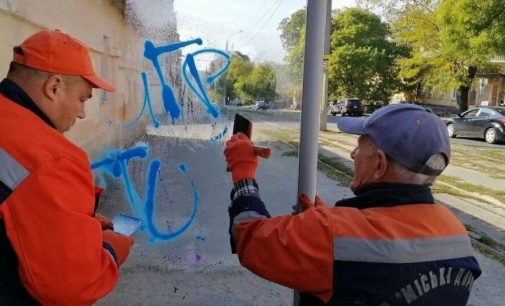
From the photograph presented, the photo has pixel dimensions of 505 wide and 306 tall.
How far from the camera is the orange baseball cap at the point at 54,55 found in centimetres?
156

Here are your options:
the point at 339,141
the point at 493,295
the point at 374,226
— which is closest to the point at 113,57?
the point at 374,226

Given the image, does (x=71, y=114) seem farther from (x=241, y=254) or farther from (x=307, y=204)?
(x=307, y=204)

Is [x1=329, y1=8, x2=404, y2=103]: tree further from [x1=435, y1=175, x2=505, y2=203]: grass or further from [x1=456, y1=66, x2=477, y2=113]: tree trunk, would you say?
[x1=435, y1=175, x2=505, y2=203]: grass

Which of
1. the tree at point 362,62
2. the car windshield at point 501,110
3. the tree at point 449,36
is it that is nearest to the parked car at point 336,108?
the tree at point 362,62

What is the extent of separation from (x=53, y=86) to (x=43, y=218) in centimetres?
46

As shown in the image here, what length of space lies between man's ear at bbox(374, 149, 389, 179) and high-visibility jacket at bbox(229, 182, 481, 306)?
0.21 feet

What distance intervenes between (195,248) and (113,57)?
149 centimetres

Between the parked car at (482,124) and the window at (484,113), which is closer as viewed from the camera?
the parked car at (482,124)

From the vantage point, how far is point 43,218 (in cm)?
137

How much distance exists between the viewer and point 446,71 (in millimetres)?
24484

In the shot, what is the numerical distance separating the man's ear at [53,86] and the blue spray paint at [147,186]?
63.3 inches

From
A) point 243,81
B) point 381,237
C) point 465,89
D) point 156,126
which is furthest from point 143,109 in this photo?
point 465,89

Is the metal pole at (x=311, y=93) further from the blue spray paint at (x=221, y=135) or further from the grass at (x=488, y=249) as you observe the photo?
the grass at (x=488, y=249)

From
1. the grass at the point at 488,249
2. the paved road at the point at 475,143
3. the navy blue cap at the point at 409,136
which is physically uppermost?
the navy blue cap at the point at 409,136
